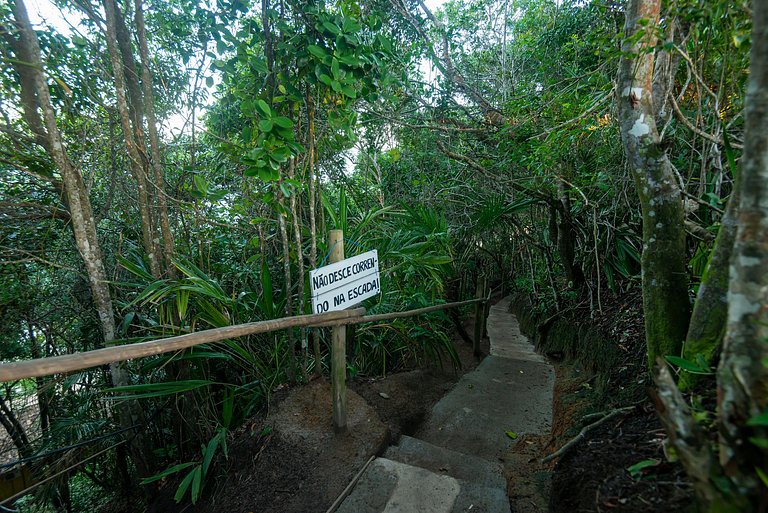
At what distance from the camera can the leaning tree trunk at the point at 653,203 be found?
1.74 m

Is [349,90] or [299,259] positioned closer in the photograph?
[349,90]

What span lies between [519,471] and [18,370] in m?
2.38

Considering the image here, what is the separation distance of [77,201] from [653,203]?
326cm

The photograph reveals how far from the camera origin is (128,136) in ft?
7.99

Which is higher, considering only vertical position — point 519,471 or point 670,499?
point 670,499

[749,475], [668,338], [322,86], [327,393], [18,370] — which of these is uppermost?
[322,86]

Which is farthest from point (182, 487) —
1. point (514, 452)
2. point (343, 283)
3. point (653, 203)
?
point (653, 203)

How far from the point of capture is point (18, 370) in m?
1.03

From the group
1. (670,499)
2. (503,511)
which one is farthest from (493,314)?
(670,499)

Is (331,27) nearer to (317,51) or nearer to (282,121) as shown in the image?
(317,51)

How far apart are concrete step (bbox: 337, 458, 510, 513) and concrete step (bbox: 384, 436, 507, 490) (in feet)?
0.40

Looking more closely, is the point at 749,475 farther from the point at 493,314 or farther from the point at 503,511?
the point at 493,314

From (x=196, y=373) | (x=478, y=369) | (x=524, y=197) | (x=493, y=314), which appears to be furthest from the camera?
(x=493, y=314)

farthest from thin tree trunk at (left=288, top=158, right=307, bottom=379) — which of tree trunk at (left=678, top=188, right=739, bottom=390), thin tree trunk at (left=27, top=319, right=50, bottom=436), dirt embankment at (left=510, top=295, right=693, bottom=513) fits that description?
thin tree trunk at (left=27, top=319, right=50, bottom=436)
